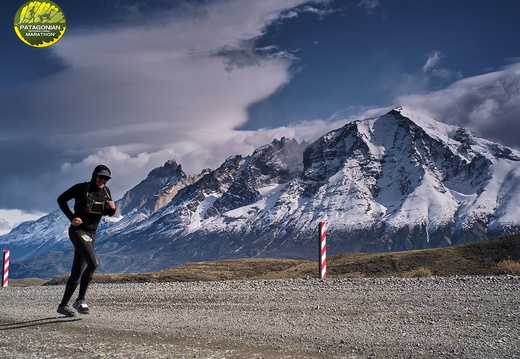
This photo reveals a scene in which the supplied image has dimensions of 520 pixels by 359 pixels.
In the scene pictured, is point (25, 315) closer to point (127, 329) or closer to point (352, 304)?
point (127, 329)

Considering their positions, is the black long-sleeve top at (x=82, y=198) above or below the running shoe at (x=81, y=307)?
above

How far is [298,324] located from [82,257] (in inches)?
208

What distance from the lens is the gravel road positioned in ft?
26.5

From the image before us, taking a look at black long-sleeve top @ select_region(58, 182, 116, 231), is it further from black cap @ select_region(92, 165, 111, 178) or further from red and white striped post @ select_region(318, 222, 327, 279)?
red and white striped post @ select_region(318, 222, 327, 279)

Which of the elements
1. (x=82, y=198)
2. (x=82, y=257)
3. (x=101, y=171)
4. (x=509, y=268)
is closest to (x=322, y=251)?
(x=509, y=268)

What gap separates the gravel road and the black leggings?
852 millimetres

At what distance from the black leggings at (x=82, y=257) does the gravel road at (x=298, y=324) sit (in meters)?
0.85

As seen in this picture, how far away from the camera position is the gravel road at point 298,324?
809 centimetres

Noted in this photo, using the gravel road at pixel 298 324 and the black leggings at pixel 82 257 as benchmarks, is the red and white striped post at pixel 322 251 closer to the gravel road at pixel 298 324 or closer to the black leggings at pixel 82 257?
the gravel road at pixel 298 324

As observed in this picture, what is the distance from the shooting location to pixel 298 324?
33.0 ft

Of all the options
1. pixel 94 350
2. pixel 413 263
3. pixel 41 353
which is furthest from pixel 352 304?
pixel 413 263

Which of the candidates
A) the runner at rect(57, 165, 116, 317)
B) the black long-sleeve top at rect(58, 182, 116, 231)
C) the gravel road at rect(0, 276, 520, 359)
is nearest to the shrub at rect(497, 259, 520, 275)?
the gravel road at rect(0, 276, 520, 359)

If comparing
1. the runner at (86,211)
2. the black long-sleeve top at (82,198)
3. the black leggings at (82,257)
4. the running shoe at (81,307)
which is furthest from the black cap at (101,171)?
the running shoe at (81,307)

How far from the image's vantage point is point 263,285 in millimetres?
16812
